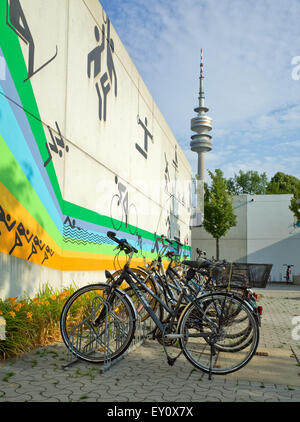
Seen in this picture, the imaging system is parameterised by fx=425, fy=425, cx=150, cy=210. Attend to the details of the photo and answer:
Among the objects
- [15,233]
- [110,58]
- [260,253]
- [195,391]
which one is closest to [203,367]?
[195,391]

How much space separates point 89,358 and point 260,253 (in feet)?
89.5

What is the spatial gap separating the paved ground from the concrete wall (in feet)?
83.2

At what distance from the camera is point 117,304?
4.52 metres

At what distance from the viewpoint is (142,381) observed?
4043 millimetres

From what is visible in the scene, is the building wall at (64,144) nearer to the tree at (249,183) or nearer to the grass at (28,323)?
the grass at (28,323)

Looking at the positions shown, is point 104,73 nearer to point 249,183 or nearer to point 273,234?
point 273,234

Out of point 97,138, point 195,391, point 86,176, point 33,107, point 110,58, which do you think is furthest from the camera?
point 110,58

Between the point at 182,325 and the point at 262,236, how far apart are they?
27264 millimetres

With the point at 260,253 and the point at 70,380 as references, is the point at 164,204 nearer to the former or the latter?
the point at 70,380

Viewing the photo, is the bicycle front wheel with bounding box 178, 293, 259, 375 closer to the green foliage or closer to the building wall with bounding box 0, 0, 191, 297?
the building wall with bounding box 0, 0, 191, 297

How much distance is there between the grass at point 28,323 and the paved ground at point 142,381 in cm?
14

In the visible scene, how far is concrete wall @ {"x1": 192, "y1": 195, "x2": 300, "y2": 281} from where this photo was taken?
29719 mm

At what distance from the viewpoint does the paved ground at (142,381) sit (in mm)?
3559
